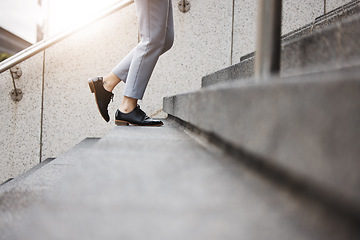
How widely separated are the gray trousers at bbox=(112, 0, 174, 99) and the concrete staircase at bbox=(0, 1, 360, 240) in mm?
1119

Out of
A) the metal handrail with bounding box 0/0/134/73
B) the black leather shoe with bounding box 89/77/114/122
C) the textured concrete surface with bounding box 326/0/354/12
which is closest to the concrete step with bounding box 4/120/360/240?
the black leather shoe with bounding box 89/77/114/122

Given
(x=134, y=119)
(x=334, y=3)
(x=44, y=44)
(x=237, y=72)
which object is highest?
(x=334, y=3)

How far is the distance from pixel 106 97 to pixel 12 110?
5.09 feet

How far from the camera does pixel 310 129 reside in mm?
521

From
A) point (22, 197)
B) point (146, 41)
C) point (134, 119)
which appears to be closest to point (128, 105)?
point (134, 119)

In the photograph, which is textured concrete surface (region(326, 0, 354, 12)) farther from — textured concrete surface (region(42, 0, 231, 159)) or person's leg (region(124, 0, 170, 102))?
person's leg (region(124, 0, 170, 102))

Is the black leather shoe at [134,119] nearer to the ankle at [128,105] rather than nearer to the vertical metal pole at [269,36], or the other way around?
the ankle at [128,105]

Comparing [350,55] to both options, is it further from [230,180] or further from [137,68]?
[137,68]

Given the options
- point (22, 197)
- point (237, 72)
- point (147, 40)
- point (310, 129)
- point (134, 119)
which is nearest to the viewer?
point (310, 129)

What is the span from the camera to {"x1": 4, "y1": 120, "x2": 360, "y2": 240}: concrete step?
482 millimetres

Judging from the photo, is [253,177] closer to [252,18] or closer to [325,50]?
A: [325,50]

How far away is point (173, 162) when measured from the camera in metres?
0.90

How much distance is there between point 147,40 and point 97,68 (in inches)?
59.2

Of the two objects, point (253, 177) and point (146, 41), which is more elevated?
point (146, 41)
